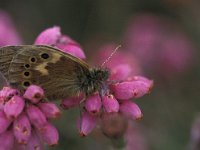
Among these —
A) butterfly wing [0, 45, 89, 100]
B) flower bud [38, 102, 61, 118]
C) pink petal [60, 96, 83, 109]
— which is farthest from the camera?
pink petal [60, 96, 83, 109]

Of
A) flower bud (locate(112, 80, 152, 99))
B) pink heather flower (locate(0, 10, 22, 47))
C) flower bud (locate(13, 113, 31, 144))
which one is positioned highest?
flower bud (locate(112, 80, 152, 99))

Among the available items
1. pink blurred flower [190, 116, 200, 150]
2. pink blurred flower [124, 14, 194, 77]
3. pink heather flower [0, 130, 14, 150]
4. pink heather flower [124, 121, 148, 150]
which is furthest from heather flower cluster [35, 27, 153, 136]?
pink blurred flower [124, 14, 194, 77]

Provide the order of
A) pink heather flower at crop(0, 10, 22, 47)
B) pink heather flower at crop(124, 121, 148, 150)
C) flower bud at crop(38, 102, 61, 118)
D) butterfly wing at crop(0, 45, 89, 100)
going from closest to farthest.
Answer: flower bud at crop(38, 102, 61, 118) → butterfly wing at crop(0, 45, 89, 100) → pink heather flower at crop(124, 121, 148, 150) → pink heather flower at crop(0, 10, 22, 47)

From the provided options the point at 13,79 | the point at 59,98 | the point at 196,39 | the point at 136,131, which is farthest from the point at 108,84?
the point at 196,39

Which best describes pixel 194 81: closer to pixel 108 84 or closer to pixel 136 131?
pixel 136 131

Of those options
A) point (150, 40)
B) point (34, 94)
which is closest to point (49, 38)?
point (34, 94)

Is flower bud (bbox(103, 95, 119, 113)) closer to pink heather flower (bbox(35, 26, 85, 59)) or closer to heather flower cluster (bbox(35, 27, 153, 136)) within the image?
heather flower cluster (bbox(35, 27, 153, 136))

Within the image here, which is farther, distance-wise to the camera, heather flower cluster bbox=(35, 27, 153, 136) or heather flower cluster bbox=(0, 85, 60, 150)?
heather flower cluster bbox=(35, 27, 153, 136)
